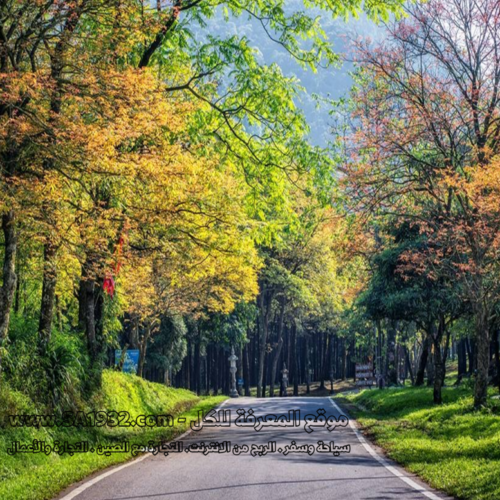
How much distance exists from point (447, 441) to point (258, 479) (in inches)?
255

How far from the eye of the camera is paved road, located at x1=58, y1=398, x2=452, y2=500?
905cm

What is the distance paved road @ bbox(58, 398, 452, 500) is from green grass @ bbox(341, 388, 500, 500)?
1.42ft

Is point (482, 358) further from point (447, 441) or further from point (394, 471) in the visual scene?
point (394, 471)

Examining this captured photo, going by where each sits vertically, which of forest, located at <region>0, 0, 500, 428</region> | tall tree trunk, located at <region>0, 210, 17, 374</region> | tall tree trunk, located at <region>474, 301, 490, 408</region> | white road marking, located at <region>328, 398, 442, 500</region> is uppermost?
forest, located at <region>0, 0, 500, 428</region>

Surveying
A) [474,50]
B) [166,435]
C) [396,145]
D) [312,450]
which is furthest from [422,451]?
[474,50]

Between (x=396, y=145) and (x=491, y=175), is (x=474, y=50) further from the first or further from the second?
(x=491, y=175)

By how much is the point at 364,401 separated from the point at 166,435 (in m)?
17.8

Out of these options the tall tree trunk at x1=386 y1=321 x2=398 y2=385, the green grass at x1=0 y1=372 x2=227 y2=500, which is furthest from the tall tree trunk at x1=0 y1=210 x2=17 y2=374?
the tall tree trunk at x1=386 y1=321 x2=398 y2=385

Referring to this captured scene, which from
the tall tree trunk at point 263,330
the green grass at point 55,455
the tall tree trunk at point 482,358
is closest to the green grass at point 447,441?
the tall tree trunk at point 482,358

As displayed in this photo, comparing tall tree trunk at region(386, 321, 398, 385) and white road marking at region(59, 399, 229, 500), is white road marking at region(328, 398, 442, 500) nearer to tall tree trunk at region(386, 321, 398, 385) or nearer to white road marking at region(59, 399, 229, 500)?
white road marking at region(59, 399, 229, 500)

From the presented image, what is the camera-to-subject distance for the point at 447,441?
15281 mm

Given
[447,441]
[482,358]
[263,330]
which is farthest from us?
[263,330]

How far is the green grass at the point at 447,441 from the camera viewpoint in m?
9.95

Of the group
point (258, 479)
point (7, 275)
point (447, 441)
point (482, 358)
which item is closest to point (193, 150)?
point (7, 275)
